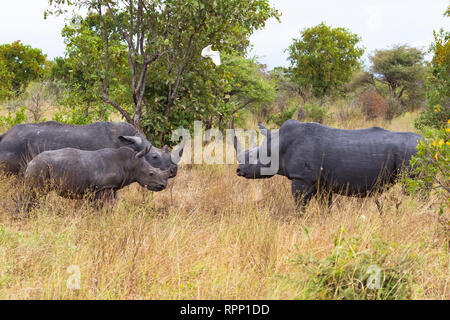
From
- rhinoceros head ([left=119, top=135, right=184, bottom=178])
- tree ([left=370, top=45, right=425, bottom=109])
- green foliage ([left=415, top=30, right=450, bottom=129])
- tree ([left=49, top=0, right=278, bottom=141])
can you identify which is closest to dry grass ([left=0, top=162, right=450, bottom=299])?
rhinoceros head ([left=119, top=135, right=184, bottom=178])

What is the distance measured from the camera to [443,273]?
4309 millimetres

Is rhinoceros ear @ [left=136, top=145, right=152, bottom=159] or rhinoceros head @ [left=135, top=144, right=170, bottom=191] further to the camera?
rhinoceros head @ [left=135, top=144, right=170, bottom=191]

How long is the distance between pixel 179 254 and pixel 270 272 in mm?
874

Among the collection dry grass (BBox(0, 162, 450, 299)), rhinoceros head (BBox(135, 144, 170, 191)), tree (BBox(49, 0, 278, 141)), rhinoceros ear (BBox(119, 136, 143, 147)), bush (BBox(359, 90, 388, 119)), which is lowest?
dry grass (BBox(0, 162, 450, 299))

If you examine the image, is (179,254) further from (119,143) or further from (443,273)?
(119,143)

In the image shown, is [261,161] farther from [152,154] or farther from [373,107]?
[373,107]

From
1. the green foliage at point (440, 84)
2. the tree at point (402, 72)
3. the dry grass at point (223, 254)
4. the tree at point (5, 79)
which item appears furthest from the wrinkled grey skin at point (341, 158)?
the tree at point (402, 72)

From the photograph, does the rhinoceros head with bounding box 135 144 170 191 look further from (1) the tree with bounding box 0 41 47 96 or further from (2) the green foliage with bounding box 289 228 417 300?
(1) the tree with bounding box 0 41 47 96

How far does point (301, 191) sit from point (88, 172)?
2.92 m

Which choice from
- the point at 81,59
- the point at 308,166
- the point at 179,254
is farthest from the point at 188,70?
the point at 179,254

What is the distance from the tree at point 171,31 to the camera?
7672mm

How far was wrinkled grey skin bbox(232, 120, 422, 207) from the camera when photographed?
6281 mm

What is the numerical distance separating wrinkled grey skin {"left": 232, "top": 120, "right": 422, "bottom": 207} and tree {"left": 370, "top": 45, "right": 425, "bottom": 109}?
21.2m

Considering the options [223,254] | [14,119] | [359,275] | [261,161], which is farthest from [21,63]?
[359,275]
